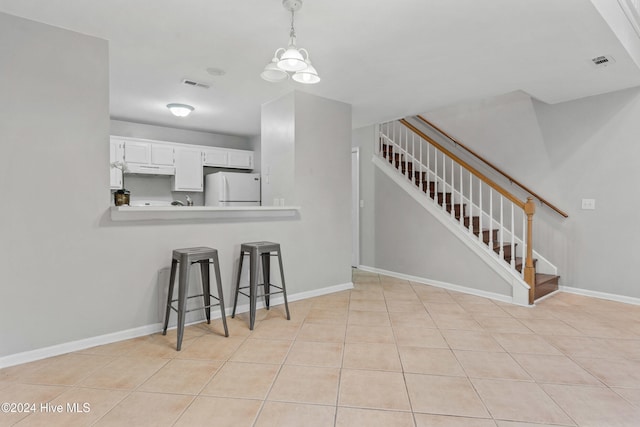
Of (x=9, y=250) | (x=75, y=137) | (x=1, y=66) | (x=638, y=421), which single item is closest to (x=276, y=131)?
(x=75, y=137)

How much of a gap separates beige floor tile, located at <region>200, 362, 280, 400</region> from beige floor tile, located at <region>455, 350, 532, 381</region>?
125 cm

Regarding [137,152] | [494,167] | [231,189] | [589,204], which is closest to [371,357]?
[589,204]

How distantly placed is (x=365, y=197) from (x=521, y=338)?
→ 3118 mm

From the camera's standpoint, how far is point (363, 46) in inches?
105

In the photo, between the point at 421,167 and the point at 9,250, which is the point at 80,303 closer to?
the point at 9,250

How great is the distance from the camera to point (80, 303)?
8.04 feet

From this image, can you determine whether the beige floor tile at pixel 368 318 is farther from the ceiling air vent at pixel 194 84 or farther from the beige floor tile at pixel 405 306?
the ceiling air vent at pixel 194 84

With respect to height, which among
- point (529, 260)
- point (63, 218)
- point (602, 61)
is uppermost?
point (602, 61)

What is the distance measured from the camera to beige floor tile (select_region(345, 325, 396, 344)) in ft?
8.56

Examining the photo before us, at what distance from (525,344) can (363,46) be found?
2.64 meters

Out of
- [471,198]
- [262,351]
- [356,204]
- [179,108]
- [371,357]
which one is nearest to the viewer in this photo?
[371,357]

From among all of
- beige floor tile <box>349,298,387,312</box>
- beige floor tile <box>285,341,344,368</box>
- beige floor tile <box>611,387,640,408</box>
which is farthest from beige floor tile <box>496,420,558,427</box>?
beige floor tile <box>349,298,387,312</box>

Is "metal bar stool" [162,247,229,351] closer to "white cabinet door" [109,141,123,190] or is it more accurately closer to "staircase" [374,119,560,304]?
"white cabinet door" [109,141,123,190]

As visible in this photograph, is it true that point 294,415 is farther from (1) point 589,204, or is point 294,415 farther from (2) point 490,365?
(1) point 589,204
